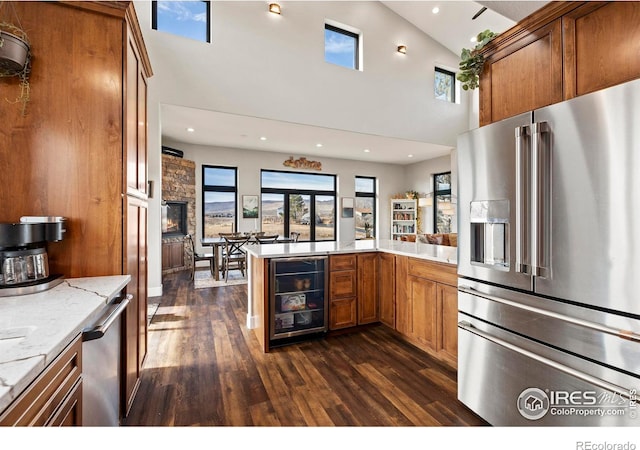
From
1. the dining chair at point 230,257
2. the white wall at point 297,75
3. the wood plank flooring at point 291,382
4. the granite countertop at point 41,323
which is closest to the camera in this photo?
the granite countertop at point 41,323

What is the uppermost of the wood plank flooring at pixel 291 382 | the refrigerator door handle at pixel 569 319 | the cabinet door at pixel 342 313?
the refrigerator door handle at pixel 569 319

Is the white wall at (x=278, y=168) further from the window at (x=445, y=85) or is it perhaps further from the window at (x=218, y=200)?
the window at (x=445, y=85)

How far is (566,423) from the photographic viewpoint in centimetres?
130

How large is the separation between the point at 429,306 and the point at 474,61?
1.90 metres

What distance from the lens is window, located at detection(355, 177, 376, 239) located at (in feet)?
29.3

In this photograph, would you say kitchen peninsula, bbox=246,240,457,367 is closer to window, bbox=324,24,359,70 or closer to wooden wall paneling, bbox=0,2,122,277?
wooden wall paneling, bbox=0,2,122,277

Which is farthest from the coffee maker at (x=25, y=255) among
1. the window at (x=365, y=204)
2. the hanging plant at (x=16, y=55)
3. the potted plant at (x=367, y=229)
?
the potted plant at (x=367, y=229)

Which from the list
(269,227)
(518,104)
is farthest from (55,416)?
(269,227)

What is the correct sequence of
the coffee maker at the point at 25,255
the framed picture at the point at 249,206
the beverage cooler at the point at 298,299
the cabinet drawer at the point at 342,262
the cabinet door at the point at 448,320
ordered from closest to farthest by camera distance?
the coffee maker at the point at 25,255 → the cabinet door at the point at 448,320 → the beverage cooler at the point at 298,299 → the cabinet drawer at the point at 342,262 → the framed picture at the point at 249,206

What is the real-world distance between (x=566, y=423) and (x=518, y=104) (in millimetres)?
1666

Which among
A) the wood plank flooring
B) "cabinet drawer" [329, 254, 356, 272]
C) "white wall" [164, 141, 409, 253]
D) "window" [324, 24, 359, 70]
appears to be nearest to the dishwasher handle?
the wood plank flooring

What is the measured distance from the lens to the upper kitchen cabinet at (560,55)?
4.14ft

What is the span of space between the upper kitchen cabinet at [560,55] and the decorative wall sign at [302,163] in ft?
20.3

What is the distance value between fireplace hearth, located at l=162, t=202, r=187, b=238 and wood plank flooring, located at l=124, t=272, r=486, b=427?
3.66 m
